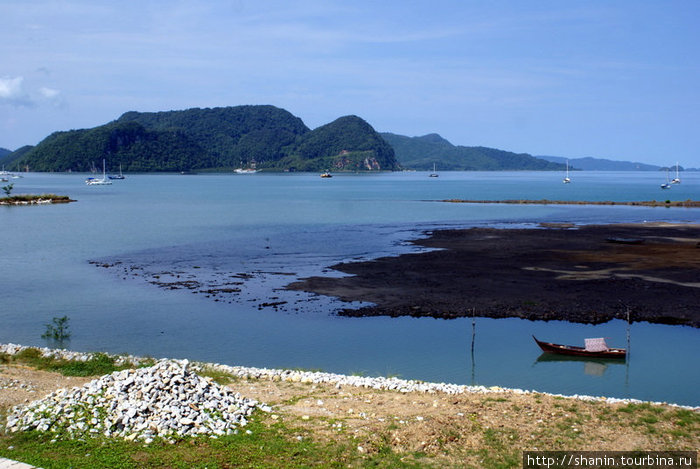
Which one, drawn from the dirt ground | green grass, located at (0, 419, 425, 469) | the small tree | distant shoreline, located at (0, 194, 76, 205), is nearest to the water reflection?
the dirt ground

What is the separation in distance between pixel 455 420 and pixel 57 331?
19.2 m

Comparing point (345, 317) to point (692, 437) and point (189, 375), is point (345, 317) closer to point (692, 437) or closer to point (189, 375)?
point (189, 375)

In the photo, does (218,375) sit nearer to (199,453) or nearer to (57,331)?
(199,453)

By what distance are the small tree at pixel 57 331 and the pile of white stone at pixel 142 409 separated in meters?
11.6

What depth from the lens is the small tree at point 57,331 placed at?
2546 cm

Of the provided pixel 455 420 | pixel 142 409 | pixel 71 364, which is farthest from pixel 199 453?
pixel 71 364

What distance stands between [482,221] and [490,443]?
213 ft

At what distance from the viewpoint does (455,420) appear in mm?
14250

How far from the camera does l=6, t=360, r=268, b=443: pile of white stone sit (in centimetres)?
1337

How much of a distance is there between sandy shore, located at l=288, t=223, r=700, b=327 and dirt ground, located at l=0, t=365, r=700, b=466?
12.7 m

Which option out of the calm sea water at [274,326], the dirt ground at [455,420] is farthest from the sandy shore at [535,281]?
the dirt ground at [455,420]

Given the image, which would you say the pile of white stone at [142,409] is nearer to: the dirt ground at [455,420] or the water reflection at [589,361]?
the dirt ground at [455,420]

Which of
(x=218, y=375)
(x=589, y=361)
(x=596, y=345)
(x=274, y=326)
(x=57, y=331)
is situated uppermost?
(x=218, y=375)

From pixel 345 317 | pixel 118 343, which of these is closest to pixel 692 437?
pixel 345 317
